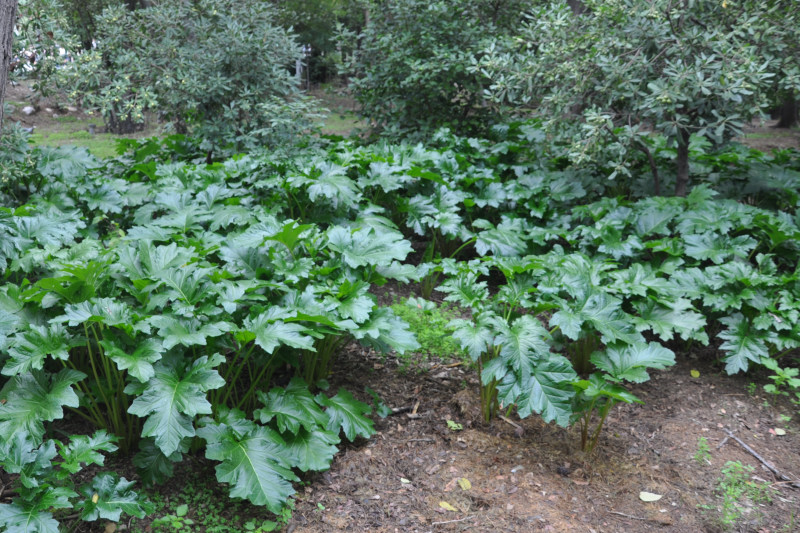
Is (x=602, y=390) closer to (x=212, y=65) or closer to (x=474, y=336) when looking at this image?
(x=474, y=336)

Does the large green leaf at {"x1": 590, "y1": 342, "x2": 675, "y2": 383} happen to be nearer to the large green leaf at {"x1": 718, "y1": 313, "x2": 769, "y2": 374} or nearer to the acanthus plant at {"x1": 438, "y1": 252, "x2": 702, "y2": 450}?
the acanthus plant at {"x1": 438, "y1": 252, "x2": 702, "y2": 450}

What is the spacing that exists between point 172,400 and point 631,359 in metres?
2.36

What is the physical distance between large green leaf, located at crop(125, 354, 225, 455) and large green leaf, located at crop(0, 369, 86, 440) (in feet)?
1.04

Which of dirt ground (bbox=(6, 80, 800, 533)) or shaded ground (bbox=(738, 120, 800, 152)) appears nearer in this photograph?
dirt ground (bbox=(6, 80, 800, 533))

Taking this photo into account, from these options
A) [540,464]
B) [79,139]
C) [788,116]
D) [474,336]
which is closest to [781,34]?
[474,336]

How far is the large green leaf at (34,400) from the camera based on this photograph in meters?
2.46

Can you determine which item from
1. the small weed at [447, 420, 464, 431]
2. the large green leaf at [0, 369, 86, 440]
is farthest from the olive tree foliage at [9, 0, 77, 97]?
the small weed at [447, 420, 464, 431]

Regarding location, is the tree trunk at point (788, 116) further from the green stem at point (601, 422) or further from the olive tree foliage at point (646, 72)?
the green stem at point (601, 422)

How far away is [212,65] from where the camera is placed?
21.9 feet

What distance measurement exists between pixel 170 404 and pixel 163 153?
17.1 feet

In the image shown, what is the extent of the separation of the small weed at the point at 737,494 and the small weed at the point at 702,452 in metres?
0.10

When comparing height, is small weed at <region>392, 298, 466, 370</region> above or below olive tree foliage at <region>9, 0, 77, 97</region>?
below

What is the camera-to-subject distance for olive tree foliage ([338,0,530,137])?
7.51 m

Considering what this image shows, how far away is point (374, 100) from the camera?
8.20 m
